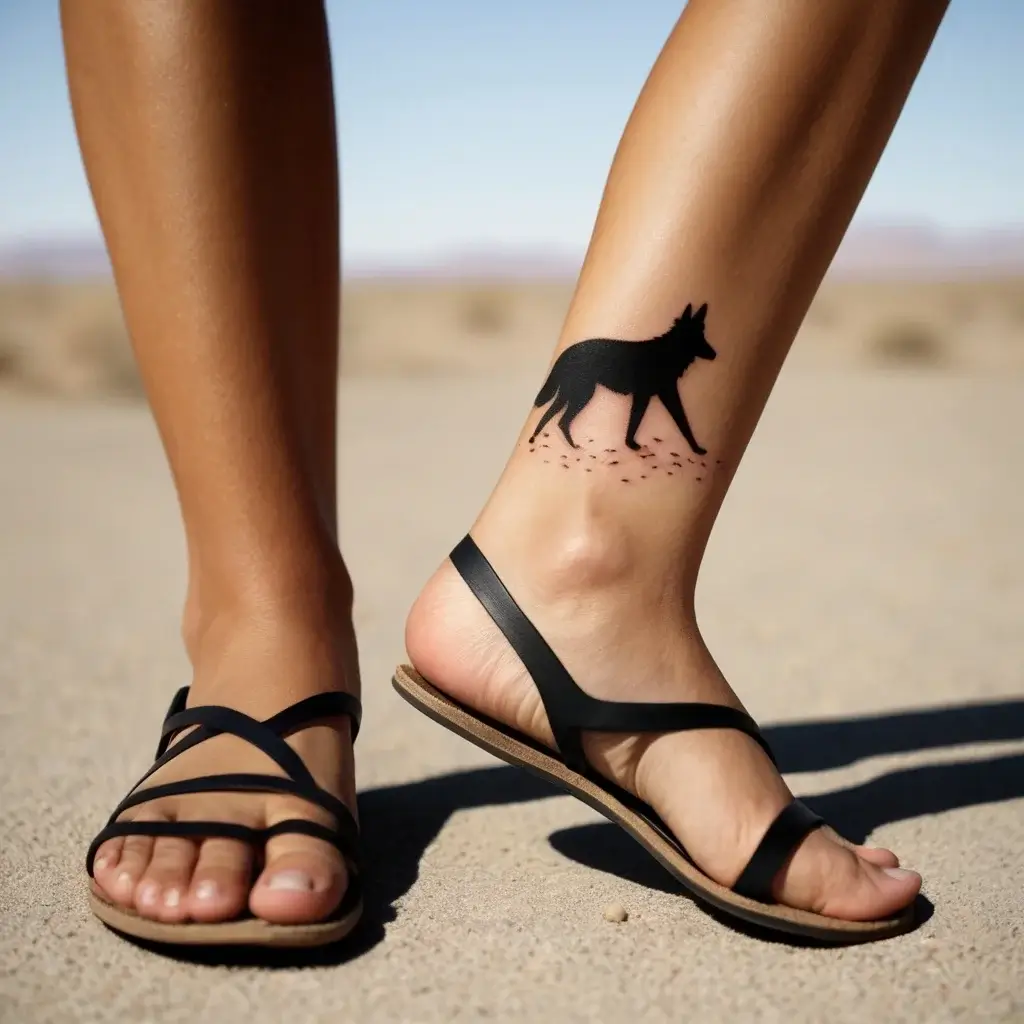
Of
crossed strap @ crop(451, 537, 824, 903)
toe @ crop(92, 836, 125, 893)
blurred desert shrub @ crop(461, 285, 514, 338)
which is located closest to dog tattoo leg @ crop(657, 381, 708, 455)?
crossed strap @ crop(451, 537, 824, 903)

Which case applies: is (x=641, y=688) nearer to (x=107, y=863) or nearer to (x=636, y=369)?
(x=636, y=369)

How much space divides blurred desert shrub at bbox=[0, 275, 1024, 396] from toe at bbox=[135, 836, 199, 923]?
268 inches

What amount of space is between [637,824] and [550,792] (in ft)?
1.13

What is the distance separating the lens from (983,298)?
70.6 ft

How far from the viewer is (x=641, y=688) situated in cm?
111

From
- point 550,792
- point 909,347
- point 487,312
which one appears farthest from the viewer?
point 487,312

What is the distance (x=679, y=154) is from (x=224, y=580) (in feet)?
2.16

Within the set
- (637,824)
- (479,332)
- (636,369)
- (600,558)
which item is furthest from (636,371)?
(479,332)

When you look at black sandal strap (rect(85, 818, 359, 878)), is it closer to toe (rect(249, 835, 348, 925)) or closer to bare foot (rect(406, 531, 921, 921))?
toe (rect(249, 835, 348, 925))

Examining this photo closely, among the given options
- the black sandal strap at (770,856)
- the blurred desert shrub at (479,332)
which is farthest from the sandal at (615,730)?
the blurred desert shrub at (479,332)

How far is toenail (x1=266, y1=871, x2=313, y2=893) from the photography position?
0.95 m

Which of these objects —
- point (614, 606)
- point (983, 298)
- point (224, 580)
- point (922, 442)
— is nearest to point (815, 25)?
point (614, 606)

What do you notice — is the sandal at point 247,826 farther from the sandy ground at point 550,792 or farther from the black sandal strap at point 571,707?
the black sandal strap at point 571,707

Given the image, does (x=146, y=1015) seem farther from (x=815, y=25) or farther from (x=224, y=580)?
(x=815, y=25)
